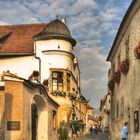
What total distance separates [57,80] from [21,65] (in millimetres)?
3531

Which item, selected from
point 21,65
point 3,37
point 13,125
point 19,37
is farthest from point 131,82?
point 3,37

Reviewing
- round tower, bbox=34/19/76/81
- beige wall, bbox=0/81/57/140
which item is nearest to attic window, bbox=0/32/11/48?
round tower, bbox=34/19/76/81

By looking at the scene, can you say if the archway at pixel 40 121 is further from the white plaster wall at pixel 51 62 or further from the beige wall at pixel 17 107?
the white plaster wall at pixel 51 62

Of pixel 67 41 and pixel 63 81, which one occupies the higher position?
pixel 67 41

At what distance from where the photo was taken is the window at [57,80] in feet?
128

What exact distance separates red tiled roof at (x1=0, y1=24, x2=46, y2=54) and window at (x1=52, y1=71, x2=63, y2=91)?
310 centimetres

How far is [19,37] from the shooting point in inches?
1683

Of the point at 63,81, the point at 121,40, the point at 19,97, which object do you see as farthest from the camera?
the point at 63,81

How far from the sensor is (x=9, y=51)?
132ft

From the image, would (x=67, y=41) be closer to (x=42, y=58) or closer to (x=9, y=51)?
(x=42, y=58)

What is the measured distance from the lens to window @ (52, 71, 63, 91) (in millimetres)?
38938

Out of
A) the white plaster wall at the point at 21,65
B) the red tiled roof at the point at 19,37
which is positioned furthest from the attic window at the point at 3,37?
the white plaster wall at the point at 21,65

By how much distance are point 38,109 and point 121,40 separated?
8.00 metres

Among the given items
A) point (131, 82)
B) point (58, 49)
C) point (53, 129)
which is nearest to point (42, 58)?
point (58, 49)
